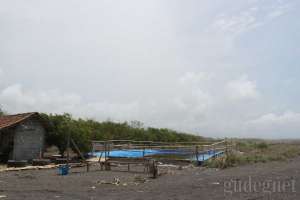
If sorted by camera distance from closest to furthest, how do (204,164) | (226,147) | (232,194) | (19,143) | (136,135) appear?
(232,194) → (204,164) → (19,143) → (226,147) → (136,135)

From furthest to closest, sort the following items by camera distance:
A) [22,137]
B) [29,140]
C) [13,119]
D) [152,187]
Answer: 1. [13,119]
2. [29,140]
3. [22,137]
4. [152,187]

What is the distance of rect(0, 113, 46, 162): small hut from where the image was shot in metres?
27.6

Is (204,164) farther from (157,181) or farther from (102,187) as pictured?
(102,187)

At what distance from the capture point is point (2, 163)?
89.4 feet

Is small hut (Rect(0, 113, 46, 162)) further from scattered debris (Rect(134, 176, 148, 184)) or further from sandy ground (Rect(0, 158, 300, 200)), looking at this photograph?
scattered debris (Rect(134, 176, 148, 184))

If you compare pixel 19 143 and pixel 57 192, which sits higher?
pixel 19 143

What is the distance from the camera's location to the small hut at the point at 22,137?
2761cm

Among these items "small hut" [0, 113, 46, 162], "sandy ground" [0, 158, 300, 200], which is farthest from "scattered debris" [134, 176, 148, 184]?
"small hut" [0, 113, 46, 162]

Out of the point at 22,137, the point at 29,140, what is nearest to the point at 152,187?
the point at 22,137

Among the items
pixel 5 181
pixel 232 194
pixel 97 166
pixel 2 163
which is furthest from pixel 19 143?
pixel 232 194

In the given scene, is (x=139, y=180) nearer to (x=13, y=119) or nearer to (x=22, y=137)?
(x=22, y=137)

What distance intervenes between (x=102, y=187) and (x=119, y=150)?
57.2 feet

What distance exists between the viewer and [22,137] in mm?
28406

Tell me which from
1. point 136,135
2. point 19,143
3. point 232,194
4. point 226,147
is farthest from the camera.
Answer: point 136,135
